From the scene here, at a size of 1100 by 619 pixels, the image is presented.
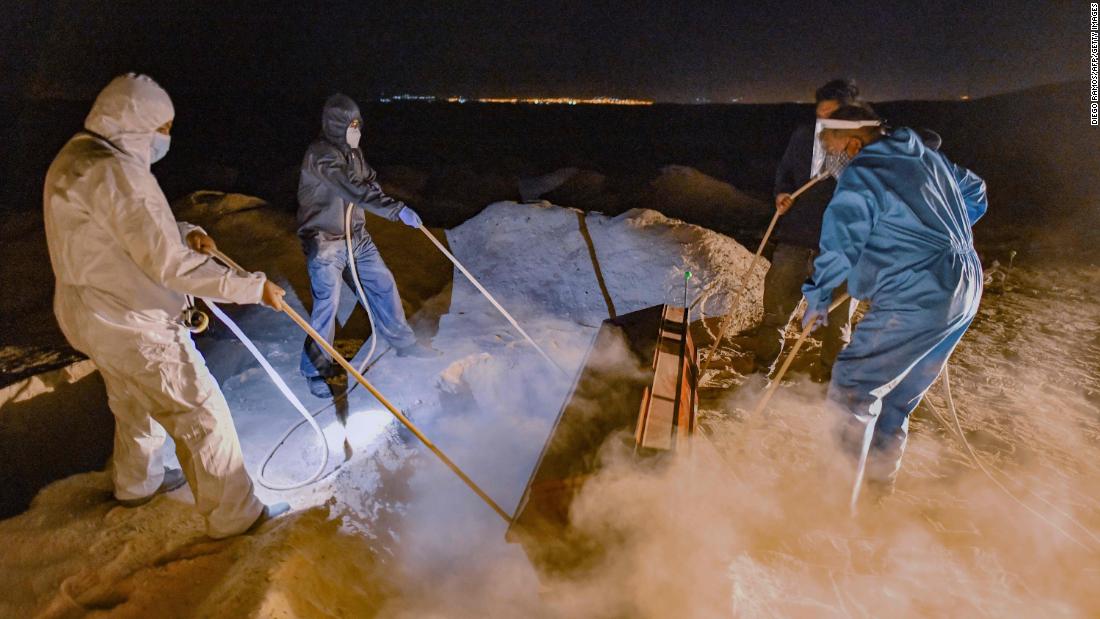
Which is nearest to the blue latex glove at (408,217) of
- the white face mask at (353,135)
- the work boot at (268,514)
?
the white face mask at (353,135)

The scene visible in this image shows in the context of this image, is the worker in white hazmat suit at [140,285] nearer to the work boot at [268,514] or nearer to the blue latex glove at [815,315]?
the work boot at [268,514]

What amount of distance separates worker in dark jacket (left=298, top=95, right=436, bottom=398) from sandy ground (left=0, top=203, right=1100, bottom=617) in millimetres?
607

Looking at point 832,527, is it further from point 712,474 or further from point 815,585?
point 712,474

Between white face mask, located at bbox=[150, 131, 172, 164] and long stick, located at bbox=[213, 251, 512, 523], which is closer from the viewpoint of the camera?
white face mask, located at bbox=[150, 131, 172, 164]

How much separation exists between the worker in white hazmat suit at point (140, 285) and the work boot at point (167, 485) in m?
0.34

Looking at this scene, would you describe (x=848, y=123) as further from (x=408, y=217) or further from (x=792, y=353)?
(x=408, y=217)

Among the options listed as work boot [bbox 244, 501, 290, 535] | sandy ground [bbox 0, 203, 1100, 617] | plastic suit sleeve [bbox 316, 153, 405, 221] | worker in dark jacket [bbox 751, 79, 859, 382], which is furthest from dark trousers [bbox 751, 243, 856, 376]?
work boot [bbox 244, 501, 290, 535]

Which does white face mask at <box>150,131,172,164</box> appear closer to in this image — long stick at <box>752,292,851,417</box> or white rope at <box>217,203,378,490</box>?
white rope at <box>217,203,378,490</box>

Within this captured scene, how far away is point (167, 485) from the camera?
2.99m

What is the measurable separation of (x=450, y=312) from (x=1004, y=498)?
169 inches

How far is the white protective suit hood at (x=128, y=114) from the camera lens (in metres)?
2.26

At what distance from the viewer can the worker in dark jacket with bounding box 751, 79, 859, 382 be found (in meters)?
3.94

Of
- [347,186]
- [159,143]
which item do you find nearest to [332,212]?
[347,186]

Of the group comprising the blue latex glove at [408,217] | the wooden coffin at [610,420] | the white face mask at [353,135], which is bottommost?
the wooden coffin at [610,420]
